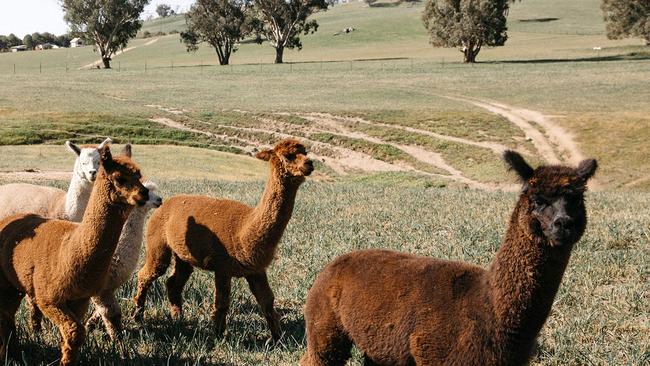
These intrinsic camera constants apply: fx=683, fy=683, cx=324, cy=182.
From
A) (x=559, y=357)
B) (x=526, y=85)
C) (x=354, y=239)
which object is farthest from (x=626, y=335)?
(x=526, y=85)

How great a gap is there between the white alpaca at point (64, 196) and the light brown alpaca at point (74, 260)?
210 cm

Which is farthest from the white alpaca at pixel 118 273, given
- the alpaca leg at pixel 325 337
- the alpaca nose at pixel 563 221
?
the alpaca nose at pixel 563 221

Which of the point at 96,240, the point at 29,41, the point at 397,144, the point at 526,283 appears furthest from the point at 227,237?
the point at 29,41

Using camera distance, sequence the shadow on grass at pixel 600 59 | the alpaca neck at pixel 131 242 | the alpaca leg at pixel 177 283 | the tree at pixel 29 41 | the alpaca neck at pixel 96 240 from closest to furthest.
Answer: the alpaca neck at pixel 96 240 < the alpaca neck at pixel 131 242 < the alpaca leg at pixel 177 283 < the shadow on grass at pixel 600 59 < the tree at pixel 29 41

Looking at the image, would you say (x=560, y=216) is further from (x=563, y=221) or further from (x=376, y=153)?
(x=376, y=153)

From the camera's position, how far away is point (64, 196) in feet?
28.3

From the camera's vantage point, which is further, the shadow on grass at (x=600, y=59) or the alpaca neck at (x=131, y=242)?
the shadow on grass at (x=600, y=59)

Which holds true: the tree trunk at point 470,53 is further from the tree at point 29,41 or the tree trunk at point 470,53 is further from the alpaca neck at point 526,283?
the tree at point 29,41

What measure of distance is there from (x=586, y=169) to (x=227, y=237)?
149 inches

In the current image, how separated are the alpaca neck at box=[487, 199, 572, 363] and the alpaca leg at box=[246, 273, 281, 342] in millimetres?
2799

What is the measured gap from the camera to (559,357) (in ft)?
19.5

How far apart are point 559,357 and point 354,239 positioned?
483cm

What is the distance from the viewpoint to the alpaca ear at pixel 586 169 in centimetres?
430

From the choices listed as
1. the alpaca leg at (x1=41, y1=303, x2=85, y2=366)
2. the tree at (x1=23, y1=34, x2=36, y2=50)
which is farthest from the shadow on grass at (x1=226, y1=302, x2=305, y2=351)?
the tree at (x1=23, y1=34, x2=36, y2=50)
